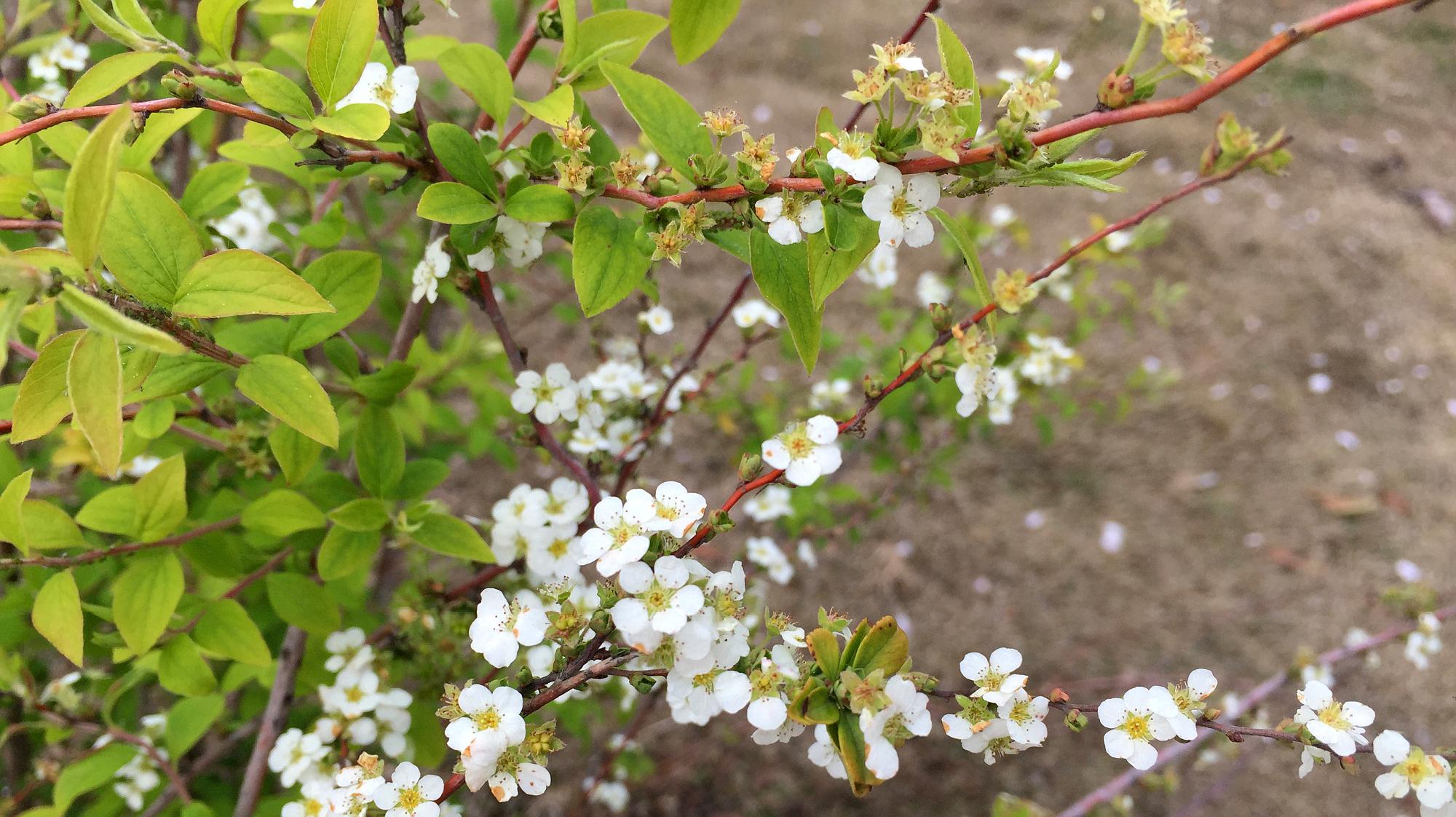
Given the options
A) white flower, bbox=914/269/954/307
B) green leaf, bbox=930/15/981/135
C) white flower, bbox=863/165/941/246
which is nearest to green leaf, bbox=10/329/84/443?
white flower, bbox=863/165/941/246

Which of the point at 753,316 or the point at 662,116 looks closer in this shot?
the point at 662,116

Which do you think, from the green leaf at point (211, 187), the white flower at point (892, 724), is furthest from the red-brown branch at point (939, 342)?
the green leaf at point (211, 187)

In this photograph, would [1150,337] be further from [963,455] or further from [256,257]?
[256,257]

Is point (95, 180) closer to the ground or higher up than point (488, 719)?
higher up

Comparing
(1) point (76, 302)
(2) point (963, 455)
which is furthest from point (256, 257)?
(2) point (963, 455)

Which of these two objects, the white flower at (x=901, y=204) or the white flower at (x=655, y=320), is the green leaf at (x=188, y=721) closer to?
the white flower at (x=655, y=320)

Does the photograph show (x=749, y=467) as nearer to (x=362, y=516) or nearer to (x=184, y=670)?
(x=362, y=516)

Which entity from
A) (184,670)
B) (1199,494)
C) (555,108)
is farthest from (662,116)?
(1199,494)
